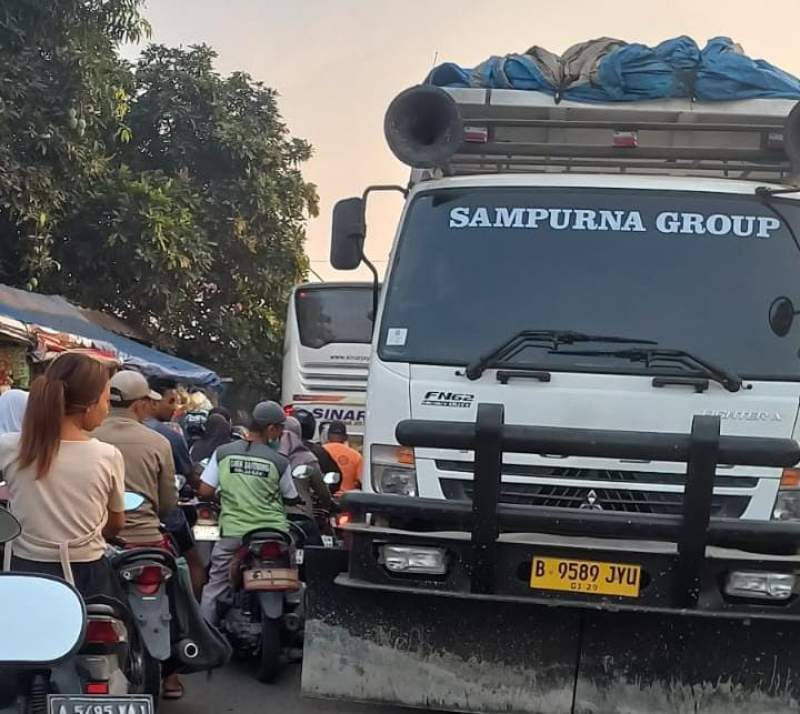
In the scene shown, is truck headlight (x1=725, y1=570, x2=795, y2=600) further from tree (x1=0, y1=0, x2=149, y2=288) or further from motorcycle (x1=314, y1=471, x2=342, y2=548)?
tree (x1=0, y1=0, x2=149, y2=288)

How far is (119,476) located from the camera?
410cm

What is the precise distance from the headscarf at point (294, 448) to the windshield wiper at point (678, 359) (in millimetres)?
3306

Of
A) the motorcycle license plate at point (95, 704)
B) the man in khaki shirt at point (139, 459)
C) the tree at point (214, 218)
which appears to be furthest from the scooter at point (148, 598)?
the tree at point (214, 218)

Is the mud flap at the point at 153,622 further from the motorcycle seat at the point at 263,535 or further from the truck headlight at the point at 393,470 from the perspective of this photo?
the motorcycle seat at the point at 263,535

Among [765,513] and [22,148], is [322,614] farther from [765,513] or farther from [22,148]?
[22,148]

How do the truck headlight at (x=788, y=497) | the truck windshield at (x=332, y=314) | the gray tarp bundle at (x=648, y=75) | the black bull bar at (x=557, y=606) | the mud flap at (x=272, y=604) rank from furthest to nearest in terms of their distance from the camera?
1. the truck windshield at (x=332, y=314)
2. the mud flap at (x=272, y=604)
3. the gray tarp bundle at (x=648, y=75)
4. the truck headlight at (x=788, y=497)
5. the black bull bar at (x=557, y=606)

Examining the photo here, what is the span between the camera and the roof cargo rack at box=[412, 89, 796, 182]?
A: 5645 millimetres

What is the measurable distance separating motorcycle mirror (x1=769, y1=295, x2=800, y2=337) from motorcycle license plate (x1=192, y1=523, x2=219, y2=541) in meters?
3.93

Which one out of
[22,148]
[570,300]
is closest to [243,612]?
[570,300]

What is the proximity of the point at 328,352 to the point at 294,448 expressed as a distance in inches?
266

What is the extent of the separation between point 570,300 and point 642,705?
1866 mm

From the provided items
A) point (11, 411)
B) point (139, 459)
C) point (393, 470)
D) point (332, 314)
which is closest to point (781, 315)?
point (393, 470)

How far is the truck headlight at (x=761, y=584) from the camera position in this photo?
4484 millimetres

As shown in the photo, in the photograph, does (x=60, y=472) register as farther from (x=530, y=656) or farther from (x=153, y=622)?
(x=530, y=656)
